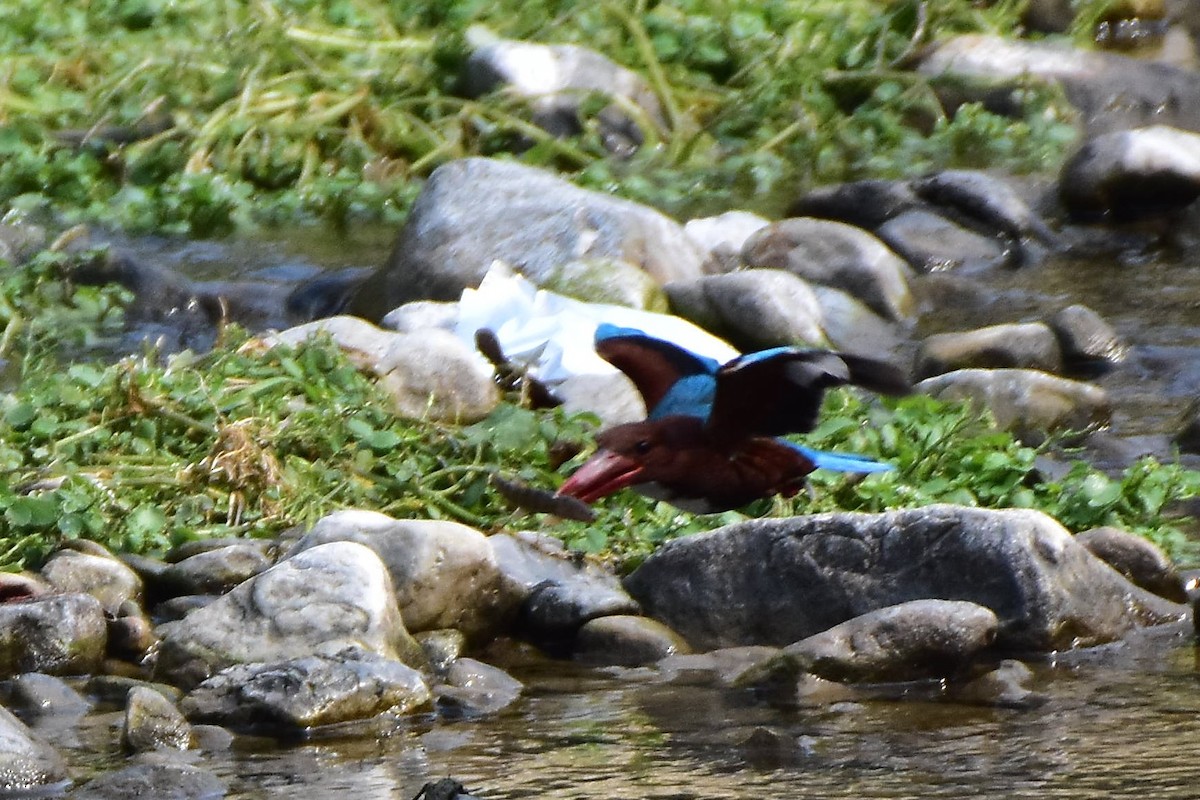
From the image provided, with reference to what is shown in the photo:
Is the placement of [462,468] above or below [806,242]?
below

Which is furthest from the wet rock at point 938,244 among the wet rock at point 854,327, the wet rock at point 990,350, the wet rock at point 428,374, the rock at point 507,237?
the wet rock at point 428,374

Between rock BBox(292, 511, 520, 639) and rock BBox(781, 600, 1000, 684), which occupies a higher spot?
rock BBox(292, 511, 520, 639)

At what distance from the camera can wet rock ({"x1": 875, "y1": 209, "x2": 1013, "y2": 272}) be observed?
807 cm

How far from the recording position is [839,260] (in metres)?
7.54

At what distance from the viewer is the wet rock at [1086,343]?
6.69m

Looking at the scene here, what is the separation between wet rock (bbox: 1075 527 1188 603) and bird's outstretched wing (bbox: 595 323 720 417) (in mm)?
887

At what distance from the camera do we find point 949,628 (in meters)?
3.95

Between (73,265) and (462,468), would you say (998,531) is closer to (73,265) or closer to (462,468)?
(462,468)

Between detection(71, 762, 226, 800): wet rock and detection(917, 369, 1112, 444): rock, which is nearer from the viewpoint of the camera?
detection(71, 762, 226, 800): wet rock

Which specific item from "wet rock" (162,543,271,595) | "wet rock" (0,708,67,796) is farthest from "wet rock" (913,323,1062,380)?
"wet rock" (0,708,67,796)

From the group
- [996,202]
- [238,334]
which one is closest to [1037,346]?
[996,202]

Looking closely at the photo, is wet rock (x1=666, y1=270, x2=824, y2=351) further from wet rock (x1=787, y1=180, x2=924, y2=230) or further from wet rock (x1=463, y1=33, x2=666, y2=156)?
wet rock (x1=463, y1=33, x2=666, y2=156)

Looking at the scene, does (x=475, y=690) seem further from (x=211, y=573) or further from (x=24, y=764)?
(x=24, y=764)

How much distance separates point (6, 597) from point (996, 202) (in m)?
5.08
